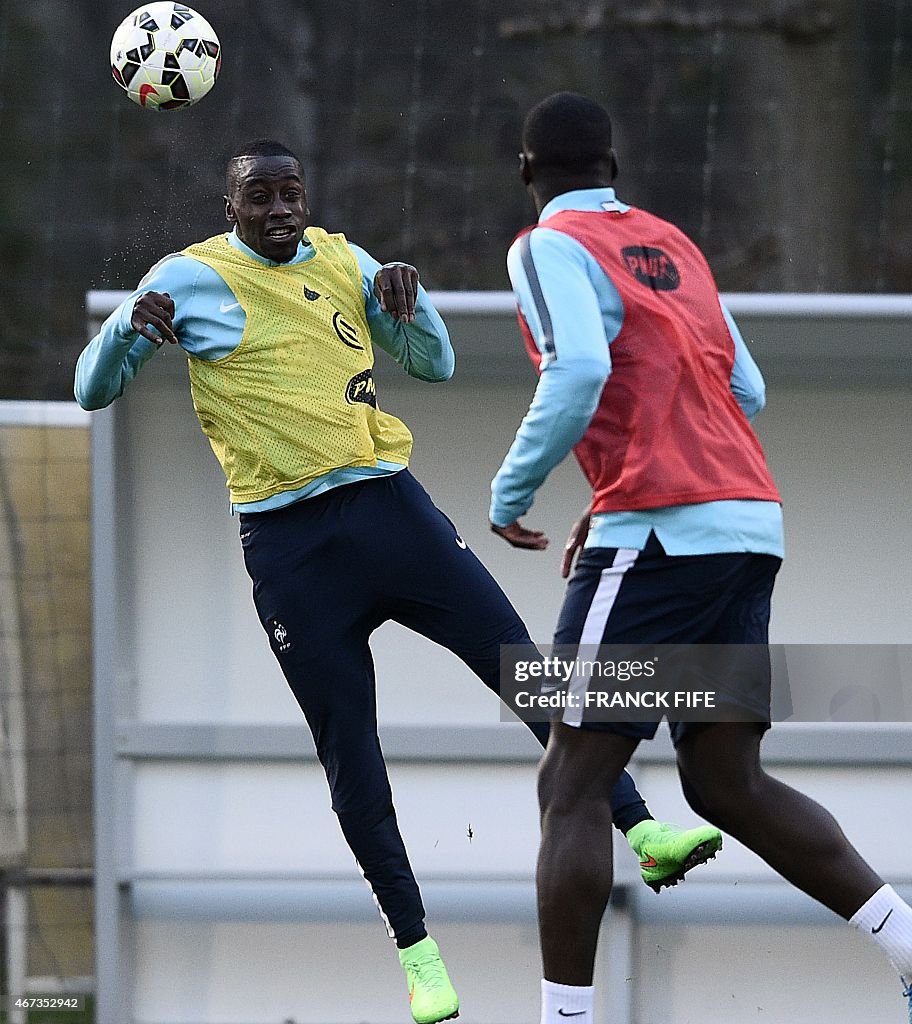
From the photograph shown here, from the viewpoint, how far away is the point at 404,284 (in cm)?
379

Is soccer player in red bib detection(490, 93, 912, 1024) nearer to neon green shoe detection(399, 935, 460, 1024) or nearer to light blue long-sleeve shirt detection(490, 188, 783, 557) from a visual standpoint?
light blue long-sleeve shirt detection(490, 188, 783, 557)

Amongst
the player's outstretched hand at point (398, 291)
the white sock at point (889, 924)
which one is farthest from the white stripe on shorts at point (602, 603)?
the player's outstretched hand at point (398, 291)

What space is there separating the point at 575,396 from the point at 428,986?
1.39 meters

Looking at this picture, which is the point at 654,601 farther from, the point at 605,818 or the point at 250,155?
the point at 250,155

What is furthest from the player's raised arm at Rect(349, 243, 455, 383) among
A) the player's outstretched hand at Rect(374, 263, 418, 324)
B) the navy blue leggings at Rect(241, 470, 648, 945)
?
the navy blue leggings at Rect(241, 470, 648, 945)

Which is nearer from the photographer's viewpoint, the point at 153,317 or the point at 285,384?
the point at 153,317

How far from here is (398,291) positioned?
3.78 m

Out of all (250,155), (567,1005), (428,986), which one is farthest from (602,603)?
(250,155)

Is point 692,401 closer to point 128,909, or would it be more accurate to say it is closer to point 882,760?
point 882,760

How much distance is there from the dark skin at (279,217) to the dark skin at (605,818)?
18.4 inches

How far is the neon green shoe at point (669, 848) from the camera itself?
3.56m

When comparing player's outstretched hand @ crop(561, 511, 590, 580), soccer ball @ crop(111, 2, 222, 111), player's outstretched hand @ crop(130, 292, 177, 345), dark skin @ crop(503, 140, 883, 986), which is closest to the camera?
dark skin @ crop(503, 140, 883, 986)

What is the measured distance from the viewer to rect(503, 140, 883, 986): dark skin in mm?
3246

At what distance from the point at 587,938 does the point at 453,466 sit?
201cm
